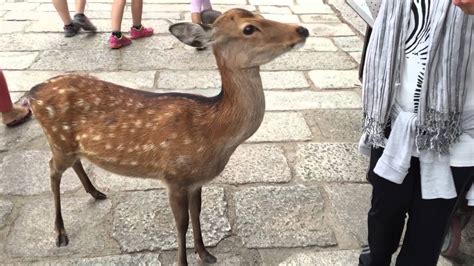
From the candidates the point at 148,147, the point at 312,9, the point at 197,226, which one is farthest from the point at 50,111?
the point at 312,9

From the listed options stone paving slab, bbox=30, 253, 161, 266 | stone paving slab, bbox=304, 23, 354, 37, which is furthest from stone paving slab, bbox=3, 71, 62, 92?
stone paving slab, bbox=304, 23, 354, 37

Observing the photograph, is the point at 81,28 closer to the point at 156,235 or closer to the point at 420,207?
the point at 156,235

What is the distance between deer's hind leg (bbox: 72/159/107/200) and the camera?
9.35ft

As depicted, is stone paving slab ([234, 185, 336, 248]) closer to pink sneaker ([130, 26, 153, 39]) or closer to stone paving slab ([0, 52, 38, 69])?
stone paving slab ([0, 52, 38, 69])

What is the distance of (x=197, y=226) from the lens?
8.09 ft

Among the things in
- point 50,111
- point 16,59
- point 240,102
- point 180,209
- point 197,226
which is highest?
point 240,102

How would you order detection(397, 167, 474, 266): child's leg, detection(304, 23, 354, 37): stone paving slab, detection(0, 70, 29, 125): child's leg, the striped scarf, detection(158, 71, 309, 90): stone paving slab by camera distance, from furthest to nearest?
detection(304, 23, 354, 37): stone paving slab, detection(158, 71, 309, 90): stone paving slab, detection(0, 70, 29, 125): child's leg, detection(397, 167, 474, 266): child's leg, the striped scarf

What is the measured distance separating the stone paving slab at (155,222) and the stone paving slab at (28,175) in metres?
0.47

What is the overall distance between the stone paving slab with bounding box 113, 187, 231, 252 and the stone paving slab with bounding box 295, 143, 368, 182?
66 cm

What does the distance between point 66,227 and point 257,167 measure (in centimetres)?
130

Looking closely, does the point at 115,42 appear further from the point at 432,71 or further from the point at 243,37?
the point at 432,71

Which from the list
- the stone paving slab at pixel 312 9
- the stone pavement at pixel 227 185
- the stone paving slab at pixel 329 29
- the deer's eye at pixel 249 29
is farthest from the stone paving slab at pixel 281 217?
the stone paving slab at pixel 312 9

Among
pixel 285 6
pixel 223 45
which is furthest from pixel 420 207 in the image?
pixel 285 6

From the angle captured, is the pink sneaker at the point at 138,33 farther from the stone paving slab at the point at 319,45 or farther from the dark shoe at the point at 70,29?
the stone paving slab at the point at 319,45
